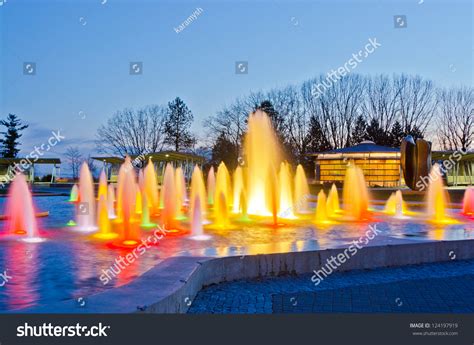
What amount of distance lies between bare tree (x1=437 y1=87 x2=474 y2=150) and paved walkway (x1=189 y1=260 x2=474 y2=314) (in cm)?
4822

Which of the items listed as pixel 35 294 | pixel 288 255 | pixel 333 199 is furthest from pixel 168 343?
pixel 333 199

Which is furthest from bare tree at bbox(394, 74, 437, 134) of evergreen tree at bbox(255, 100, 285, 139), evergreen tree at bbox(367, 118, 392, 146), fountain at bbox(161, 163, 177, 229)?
fountain at bbox(161, 163, 177, 229)

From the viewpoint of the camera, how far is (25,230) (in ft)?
35.8

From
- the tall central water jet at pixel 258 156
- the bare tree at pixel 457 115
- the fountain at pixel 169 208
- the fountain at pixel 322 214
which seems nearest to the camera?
the fountain at pixel 169 208

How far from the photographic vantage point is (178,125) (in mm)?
58750

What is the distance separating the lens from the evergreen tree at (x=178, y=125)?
58.1m

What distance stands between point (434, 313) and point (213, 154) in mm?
48049

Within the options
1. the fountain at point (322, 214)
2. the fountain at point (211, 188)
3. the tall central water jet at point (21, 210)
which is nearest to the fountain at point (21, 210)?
the tall central water jet at point (21, 210)

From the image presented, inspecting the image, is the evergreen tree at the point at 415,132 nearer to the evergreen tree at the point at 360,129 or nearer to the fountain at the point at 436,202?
the evergreen tree at the point at 360,129

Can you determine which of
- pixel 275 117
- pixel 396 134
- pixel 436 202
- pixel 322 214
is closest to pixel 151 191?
pixel 322 214

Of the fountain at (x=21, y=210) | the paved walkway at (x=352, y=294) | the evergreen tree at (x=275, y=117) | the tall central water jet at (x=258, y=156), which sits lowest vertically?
the paved walkway at (x=352, y=294)

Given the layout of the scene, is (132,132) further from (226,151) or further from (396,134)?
(396,134)

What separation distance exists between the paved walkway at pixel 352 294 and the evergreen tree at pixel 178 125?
5236 centimetres

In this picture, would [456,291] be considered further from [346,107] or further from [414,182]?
[346,107]
